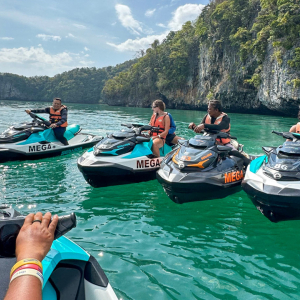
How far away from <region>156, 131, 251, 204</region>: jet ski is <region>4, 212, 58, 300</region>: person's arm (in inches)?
108

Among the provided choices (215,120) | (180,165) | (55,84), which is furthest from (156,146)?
(55,84)

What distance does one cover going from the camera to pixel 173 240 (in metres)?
3.29

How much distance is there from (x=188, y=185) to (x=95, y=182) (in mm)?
1872

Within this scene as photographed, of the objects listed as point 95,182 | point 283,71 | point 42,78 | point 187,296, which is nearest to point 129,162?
point 95,182

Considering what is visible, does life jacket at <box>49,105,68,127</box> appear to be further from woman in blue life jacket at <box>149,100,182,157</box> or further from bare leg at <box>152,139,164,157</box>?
bare leg at <box>152,139,164,157</box>

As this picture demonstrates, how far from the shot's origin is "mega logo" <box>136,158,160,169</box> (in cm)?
512

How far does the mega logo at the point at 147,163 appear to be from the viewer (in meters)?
5.12

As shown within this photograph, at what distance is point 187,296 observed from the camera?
2342mm

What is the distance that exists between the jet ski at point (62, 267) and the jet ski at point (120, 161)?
10.0 feet

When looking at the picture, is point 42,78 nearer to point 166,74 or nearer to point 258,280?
point 166,74

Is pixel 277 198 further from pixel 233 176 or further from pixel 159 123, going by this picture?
pixel 159 123

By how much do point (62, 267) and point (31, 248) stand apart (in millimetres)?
530

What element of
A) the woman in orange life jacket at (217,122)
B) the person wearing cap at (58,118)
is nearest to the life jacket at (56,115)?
the person wearing cap at (58,118)

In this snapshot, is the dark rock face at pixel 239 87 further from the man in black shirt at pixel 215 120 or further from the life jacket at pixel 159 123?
the man in black shirt at pixel 215 120
